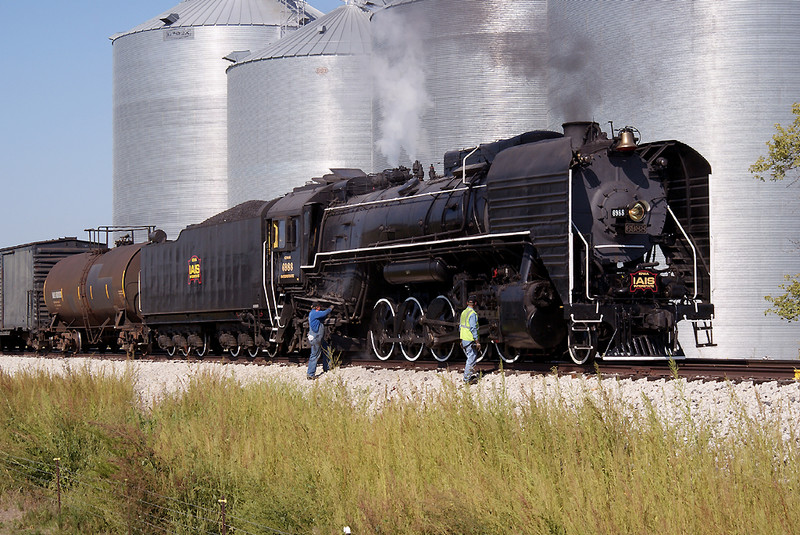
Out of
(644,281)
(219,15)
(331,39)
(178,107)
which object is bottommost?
(644,281)

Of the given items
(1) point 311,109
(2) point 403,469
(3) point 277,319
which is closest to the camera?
(2) point 403,469

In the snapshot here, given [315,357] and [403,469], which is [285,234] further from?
[403,469]

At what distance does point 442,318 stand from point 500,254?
1.91 m

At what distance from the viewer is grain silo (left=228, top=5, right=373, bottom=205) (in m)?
47.5

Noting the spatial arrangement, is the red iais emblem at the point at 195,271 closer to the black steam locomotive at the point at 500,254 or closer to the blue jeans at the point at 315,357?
the black steam locomotive at the point at 500,254

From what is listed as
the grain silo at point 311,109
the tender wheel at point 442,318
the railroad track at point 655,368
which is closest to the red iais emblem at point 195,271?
the railroad track at point 655,368

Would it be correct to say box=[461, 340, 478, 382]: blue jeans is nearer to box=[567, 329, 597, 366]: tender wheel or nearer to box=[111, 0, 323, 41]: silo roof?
box=[567, 329, 597, 366]: tender wheel

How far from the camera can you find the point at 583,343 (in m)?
14.7

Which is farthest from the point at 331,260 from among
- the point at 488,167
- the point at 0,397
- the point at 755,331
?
the point at 755,331

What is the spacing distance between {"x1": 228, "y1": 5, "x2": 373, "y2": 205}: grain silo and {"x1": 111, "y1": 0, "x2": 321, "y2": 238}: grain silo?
698 centimetres

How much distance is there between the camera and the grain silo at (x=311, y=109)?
47.5m

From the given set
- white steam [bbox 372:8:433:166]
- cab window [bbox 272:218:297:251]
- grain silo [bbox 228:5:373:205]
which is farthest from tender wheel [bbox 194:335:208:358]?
grain silo [bbox 228:5:373:205]

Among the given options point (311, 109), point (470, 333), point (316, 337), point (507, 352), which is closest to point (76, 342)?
point (316, 337)

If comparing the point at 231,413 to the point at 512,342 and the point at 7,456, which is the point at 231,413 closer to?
the point at 7,456
